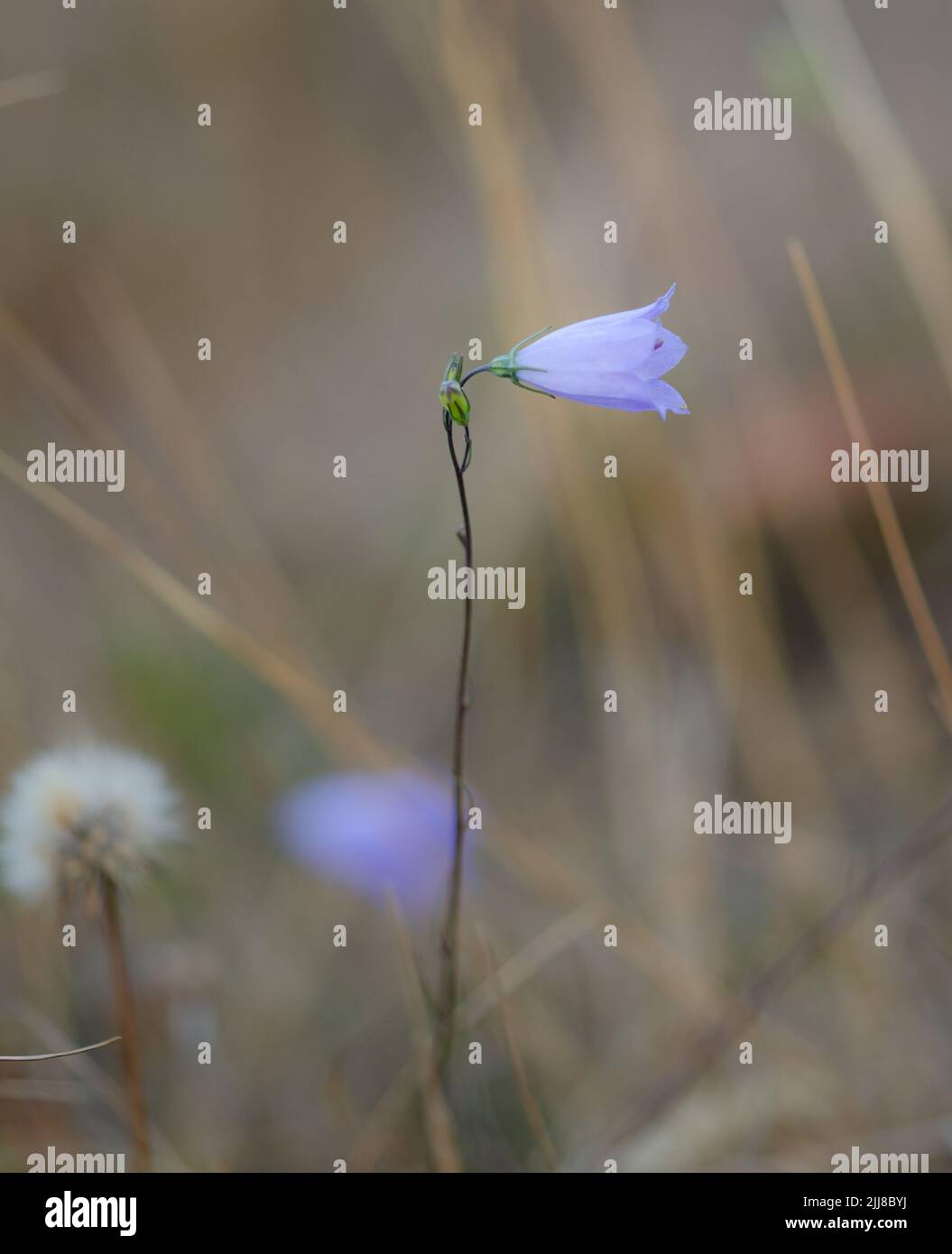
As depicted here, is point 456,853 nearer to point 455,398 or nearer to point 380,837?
point 455,398

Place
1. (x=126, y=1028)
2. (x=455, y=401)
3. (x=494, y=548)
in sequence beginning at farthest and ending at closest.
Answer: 1. (x=494, y=548)
2. (x=126, y=1028)
3. (x=455, y=401)

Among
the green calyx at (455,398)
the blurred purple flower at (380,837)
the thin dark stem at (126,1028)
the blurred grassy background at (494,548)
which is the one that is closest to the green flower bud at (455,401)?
the green calyx at (455,398)

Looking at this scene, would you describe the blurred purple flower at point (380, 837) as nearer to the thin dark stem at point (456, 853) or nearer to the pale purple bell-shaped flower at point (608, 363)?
the thin dark stem at point (456, 853)

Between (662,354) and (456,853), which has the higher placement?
(662,354)

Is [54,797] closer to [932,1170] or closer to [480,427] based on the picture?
[932,1170]

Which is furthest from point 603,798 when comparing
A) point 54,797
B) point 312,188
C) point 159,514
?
point 312,188

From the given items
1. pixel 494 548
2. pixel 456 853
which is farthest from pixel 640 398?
pixel 494 548

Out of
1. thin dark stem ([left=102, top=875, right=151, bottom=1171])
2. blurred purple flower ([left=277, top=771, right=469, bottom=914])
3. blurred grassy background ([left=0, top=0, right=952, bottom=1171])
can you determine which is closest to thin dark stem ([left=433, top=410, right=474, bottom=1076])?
blurred grassy background ([left=0, top=0, right=952, bottom=1171])
